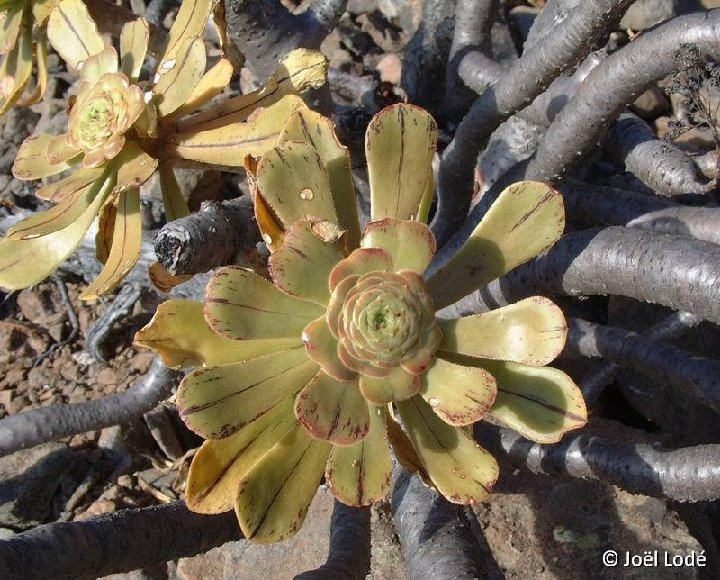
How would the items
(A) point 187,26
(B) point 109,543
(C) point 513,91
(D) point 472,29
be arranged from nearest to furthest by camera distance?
(B) point 109,543, (A) point 187,26, (C) point 513,91, (D) point 472,29

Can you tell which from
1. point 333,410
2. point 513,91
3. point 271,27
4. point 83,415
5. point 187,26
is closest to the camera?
point 333,410

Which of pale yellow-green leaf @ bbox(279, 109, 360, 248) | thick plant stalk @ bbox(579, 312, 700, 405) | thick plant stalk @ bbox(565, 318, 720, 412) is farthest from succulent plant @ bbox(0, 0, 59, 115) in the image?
thick plant stalk @ bbox(579, 312, 700, 405)

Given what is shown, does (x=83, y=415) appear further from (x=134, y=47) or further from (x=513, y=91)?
(x=513, y=91)

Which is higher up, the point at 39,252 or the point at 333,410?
the point at 39,252

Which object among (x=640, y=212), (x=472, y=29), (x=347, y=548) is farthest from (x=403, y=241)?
(x=472, y=29)

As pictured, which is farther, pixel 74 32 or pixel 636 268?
pixel 74 32

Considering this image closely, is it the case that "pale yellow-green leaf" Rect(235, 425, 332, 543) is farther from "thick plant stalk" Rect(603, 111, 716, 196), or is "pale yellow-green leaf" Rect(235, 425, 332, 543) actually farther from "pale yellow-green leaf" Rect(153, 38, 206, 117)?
"thick plant stalk" Rect(603, 111, 716, 196)

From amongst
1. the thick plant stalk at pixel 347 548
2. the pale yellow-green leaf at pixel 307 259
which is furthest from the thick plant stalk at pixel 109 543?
the pale yellow-green leaf at pixel 307 259
